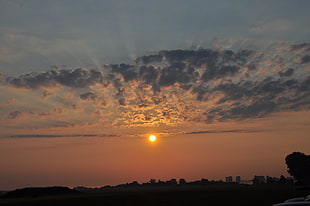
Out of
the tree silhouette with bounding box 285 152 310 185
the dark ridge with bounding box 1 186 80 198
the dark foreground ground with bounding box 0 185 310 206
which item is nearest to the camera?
the dark foreground ground with bounding box 0 185 310 206

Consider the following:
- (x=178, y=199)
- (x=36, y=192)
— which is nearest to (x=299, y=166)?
(x=36, y=192)

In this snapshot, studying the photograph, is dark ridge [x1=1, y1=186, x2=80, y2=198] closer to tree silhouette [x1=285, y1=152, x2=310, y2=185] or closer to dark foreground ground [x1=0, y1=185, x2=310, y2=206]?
dark foreground ground [x1=0, y1=185, x2=310, y2=206]

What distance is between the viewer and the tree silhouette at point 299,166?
179 m

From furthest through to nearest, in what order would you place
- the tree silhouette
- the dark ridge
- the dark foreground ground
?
the tree silhouette < the dark ridge < the dark foreground ground

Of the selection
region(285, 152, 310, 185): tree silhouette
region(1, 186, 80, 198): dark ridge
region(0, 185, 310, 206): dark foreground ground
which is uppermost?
region(285, 152, 310, 185): tree silhouette

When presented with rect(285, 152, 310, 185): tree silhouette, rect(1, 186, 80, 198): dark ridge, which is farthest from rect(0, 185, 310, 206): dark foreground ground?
rect(285, 152, 310, 185): tree silhouette

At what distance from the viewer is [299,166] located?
614ft

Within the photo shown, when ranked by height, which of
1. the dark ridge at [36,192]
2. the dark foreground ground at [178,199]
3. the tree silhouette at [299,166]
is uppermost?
the tree silhouette at [299,166]

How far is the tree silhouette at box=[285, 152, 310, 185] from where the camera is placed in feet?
586

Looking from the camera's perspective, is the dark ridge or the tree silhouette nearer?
the dark ridge

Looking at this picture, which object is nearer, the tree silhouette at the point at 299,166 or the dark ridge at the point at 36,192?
the dark ridge at the point at 36,192

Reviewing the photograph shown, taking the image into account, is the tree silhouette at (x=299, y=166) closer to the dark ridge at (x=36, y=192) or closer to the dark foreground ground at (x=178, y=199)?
the dark foreground ground at (x=178, y=199)

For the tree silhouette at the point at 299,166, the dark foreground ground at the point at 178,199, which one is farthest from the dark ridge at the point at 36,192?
the tree silhouette at the point at 299,166

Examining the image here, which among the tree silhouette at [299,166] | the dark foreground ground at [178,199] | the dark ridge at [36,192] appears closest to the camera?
the dark foreground ground at [178,199]
